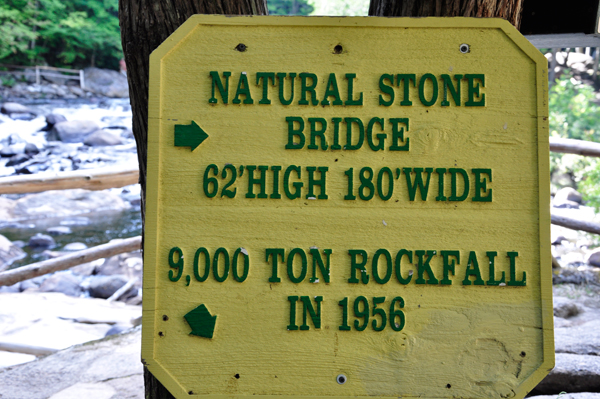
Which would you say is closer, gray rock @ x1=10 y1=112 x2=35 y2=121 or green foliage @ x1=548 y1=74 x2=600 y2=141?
green foliage @ x1=548 y1=74 x2=600 y2=141

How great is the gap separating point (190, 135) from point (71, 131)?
1640cm

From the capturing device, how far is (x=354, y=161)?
1.27m

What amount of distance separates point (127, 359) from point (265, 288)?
2.19 m

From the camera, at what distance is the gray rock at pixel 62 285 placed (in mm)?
7309

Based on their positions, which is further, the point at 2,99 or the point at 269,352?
the point at 2,99

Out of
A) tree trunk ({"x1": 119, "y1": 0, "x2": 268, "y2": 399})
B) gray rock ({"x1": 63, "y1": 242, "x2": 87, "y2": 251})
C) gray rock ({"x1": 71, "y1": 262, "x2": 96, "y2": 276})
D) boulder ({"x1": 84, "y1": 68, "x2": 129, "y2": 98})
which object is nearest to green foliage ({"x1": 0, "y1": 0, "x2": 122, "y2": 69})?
boulder ({"x1": 84, "y1": 68, "x2": 129, "y2": 98})

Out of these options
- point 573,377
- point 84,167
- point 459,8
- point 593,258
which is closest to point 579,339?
point 573,377

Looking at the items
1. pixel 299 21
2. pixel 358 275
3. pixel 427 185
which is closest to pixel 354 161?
pixel 427 185

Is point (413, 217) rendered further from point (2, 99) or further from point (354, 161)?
point (2, 99)

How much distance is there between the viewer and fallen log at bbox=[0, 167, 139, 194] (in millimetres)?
3059

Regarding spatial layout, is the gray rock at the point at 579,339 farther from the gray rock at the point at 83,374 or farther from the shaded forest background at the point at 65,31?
the shaded forest background at the point at 65,31

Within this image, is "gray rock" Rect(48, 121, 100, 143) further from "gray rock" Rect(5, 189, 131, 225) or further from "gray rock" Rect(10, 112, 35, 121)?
"gray rock" Rect(5, 189, 131, 225)

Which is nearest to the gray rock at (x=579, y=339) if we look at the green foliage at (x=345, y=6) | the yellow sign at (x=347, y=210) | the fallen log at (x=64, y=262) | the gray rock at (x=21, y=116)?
the yellow sign at (x=347, y=210)

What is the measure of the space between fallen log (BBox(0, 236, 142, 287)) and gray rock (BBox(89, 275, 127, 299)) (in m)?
3.88
